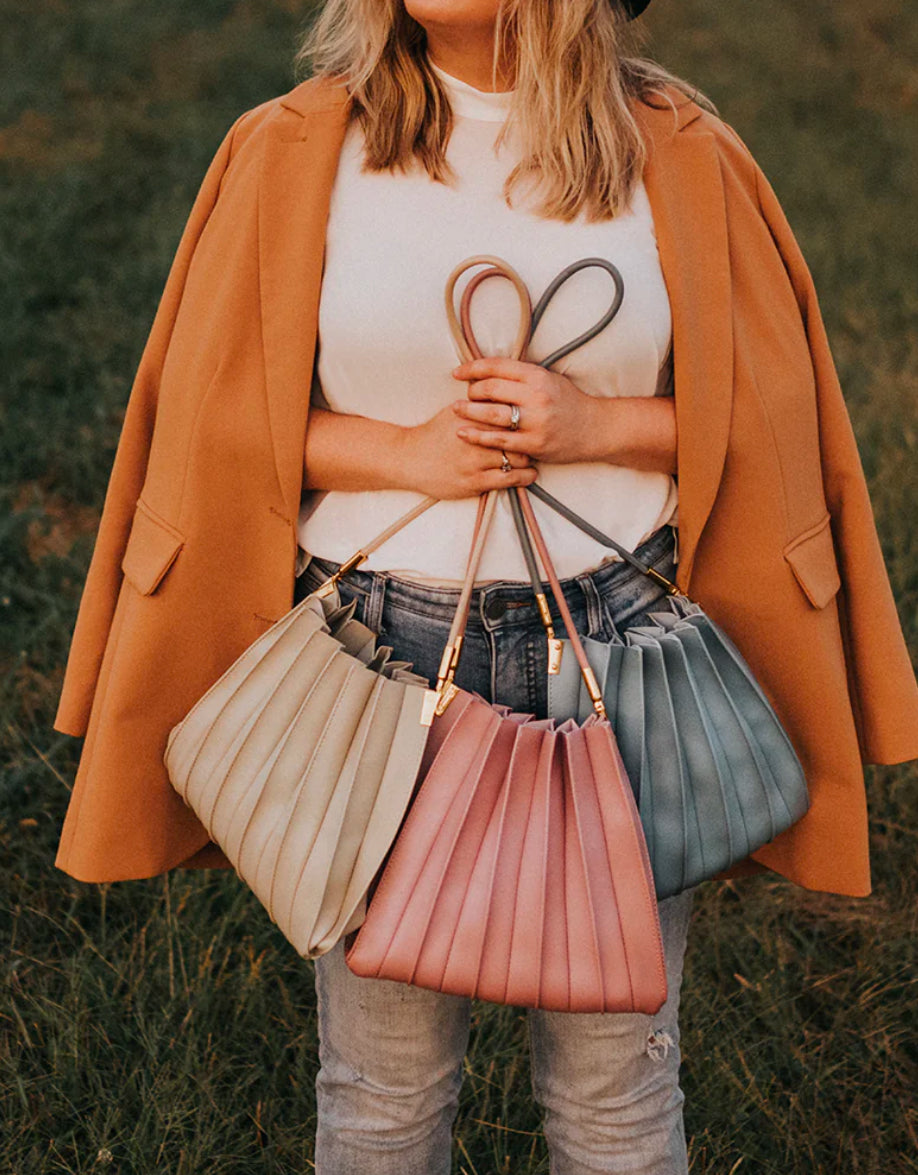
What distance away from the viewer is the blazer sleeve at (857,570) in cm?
189

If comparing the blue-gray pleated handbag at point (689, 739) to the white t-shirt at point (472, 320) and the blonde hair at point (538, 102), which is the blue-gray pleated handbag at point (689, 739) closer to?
the white t-shirt at point (472, 320)

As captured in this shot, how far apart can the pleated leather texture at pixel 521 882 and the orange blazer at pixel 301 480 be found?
404mm

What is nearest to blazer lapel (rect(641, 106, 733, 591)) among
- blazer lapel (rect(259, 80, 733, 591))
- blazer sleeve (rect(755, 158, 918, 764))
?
blazer lapel (rect(259, 80, 733, 591))

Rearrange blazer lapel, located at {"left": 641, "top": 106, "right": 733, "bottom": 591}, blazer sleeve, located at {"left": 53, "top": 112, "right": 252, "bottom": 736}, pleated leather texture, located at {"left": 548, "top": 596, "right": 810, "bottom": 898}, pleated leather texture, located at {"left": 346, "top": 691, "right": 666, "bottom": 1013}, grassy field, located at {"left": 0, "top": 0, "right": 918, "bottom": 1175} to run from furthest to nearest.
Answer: grassy field, located at {"left": 0, "top": 0, "right": 918, "bottom": 1175} < blazer sleeve, located at {"left": 53, "top": 112, "right": 252, "bottom": 736} < blazer lapel, located at {"left": 641, "top": 106, "right": 733, "bottom": 591} < pleated leather texture, located at {"left": 548, "top": 596, "right": 810, "bottom": 898} < pleated leather texture, located at {"left": 346, "top": 691, "right": 666, "bottom": 1013}

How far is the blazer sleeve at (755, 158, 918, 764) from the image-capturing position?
1890 mm

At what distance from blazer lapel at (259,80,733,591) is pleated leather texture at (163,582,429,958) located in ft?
0.80

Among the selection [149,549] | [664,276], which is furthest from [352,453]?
[664,276]

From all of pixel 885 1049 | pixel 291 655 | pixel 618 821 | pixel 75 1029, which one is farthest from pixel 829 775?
pixel 75 1029

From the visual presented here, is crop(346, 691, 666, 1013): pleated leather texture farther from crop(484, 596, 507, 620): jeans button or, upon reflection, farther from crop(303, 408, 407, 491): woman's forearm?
crop(303, 408, 407, 491): woman's forearm

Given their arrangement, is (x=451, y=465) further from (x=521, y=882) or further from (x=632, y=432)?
(x=521, y=882)

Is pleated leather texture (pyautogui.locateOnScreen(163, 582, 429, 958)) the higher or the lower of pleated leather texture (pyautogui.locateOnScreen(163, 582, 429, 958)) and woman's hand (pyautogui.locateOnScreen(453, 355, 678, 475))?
the lower

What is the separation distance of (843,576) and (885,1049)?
1.14m

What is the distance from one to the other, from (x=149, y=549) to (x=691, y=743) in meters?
0.74

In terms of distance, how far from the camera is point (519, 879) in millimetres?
1514
